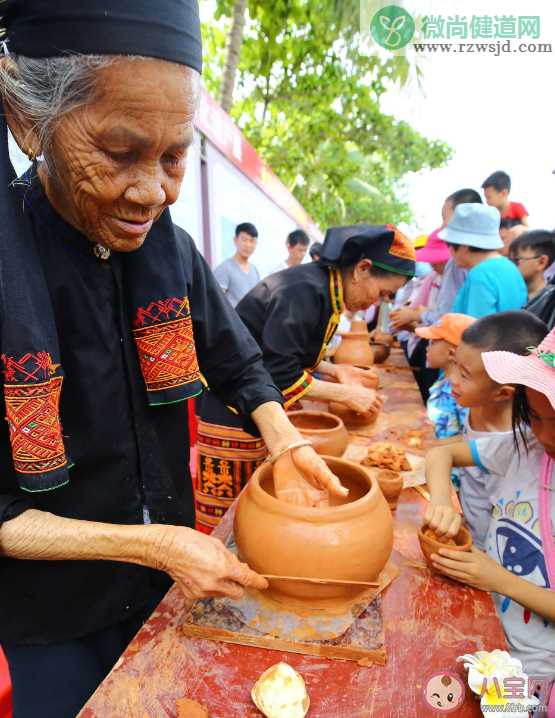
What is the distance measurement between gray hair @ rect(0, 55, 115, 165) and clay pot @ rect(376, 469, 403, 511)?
144 cm

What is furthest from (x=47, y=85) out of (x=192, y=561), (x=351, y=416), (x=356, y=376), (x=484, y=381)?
(x=356, y=376)

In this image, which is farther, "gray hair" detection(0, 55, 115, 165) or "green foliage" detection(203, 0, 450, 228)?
"green foliage" detection(203, 0, 450, 228)

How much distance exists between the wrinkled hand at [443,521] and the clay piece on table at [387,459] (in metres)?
0.55

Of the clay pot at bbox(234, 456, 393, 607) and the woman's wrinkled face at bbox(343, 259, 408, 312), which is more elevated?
the woman's wrinkled face at bbox(343, 259, 408, 312)

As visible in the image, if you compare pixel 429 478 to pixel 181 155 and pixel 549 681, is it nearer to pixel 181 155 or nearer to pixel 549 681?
pixel 549 681

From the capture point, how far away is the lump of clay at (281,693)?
898mm

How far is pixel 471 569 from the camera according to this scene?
4.17 feet

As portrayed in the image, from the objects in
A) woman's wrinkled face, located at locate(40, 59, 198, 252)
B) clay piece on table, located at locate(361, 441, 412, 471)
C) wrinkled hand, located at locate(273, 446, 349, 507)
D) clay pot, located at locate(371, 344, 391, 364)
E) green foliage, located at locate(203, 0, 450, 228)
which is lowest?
clay pot, located at locate(371, 344, 391, 364)

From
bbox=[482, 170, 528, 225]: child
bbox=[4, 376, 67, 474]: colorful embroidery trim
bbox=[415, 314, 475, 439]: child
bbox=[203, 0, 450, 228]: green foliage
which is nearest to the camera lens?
bbox=[4, 376, 67, 474]: colorful embroidery trim

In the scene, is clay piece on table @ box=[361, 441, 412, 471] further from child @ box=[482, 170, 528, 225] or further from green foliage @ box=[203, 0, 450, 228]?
green foliage @ box=[203, 0, 450, 228]

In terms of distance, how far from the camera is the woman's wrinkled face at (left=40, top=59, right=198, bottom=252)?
0.86 metres

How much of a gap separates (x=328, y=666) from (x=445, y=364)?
7.35 ft

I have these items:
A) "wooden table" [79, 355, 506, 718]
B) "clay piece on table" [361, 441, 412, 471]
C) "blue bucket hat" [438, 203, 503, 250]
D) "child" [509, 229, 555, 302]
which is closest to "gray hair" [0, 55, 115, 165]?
"wooden table" [79, 355, 506, 718]

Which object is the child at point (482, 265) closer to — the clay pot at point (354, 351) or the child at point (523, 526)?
the clay pot at point (354, 351)
